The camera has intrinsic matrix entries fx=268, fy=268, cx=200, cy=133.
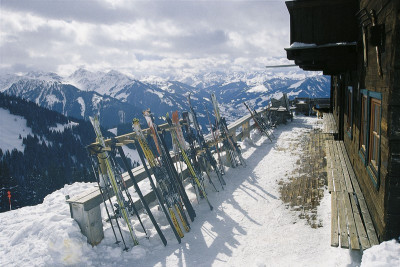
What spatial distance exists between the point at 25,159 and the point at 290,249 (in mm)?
125706

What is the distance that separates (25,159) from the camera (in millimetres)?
107688

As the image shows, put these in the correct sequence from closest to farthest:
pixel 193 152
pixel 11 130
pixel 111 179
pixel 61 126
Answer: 1. pixel 111 179
2. pixel 193 152
3. pixel 11 130
4. pixel 61 126

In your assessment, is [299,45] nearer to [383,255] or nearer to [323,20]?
[323,20]

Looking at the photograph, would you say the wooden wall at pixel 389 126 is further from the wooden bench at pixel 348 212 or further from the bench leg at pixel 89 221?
the bench leg at pixel 89 221

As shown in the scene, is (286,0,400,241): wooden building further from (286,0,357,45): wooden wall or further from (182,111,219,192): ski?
(182,111,219,192): ski

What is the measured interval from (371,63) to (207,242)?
14.6ft

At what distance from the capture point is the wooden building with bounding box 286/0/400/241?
3.28m

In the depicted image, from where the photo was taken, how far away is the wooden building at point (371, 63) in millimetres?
3275

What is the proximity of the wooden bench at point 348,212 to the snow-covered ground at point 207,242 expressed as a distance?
36 centimetres

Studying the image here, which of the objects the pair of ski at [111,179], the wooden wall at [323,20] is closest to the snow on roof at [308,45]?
the wooden wall at [323,20]

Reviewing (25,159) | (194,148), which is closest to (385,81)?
(194,148)

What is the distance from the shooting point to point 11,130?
131 meters

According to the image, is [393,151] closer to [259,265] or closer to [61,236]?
[259,265]

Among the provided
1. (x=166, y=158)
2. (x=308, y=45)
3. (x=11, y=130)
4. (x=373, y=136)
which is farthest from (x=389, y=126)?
(x=11, y=130)
